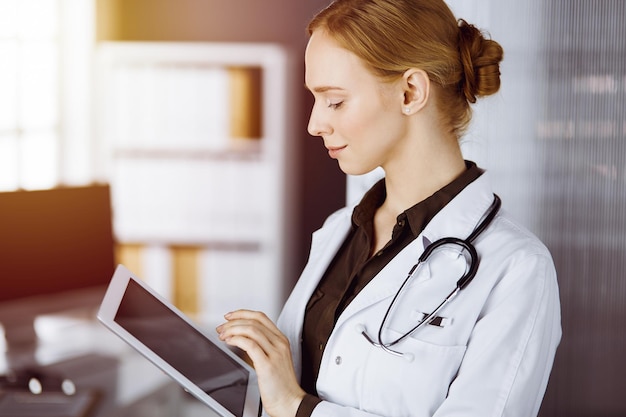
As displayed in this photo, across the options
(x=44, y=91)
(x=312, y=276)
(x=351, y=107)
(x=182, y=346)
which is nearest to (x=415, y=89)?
(x=351, y=107)

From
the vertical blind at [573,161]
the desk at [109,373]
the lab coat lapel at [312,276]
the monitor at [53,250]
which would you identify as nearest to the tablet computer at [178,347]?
the lab coat lapel at [312,276]

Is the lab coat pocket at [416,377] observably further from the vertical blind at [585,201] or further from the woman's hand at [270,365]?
the vertical blind at [585,201]

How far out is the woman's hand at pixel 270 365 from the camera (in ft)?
3.74

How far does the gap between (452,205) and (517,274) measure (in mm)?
Result: 173

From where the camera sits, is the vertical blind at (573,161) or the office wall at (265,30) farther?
the office wall at (265,30)

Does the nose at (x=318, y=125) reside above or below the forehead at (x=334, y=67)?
below

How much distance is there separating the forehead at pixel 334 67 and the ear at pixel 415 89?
0.06 m

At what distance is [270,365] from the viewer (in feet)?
3.74

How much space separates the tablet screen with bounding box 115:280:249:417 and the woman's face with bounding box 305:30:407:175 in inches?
14.2

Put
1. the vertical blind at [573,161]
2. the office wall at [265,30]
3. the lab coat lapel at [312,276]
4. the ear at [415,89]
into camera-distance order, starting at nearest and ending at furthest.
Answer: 1. the ear at [415,89]
2. the lab coat lapel at [312,276]
3. the vertical blind at [573,161]
4. the office wall at [265,30]

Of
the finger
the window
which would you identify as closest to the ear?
the finger

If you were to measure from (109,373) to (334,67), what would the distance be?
1351 millimetres

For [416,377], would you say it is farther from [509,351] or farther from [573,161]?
[573,161]

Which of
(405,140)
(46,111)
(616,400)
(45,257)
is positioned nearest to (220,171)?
(46,111)
